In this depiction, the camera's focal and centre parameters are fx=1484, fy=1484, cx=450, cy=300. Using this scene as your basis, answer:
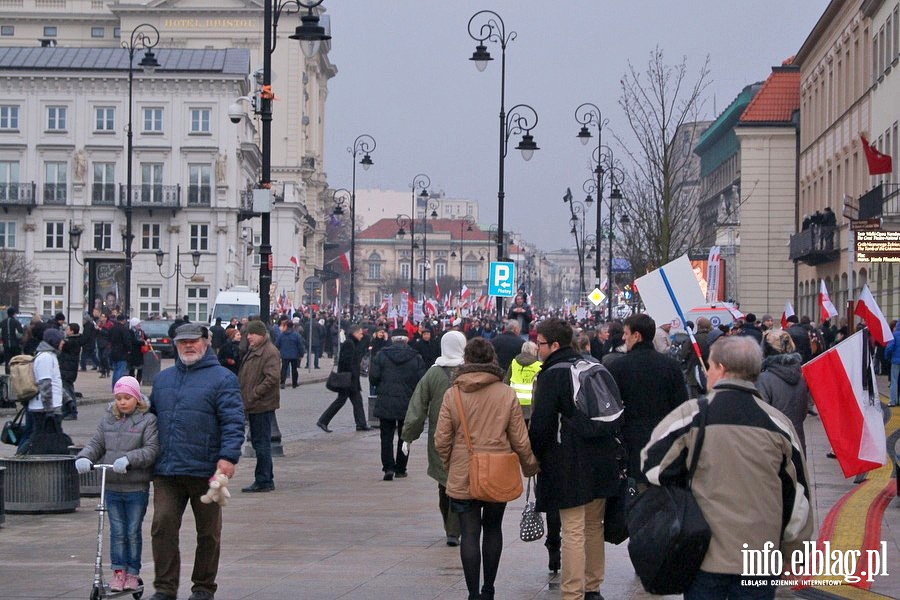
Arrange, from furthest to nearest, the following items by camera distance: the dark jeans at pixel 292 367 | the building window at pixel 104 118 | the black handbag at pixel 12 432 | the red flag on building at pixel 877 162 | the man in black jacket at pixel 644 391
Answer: the building window at pixel 104 118
the red flag on building at pixel 877 162
the dark jeans at pixel 292 367
the black handbag at pixel 12 432
the man in black jacket at pixel 644 391

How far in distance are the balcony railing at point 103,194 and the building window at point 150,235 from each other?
223 cm

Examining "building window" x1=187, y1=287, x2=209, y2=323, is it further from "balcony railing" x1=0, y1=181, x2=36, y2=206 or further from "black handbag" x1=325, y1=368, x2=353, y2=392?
"black handbag" x1=325, y1=368, x2=353, y2=392

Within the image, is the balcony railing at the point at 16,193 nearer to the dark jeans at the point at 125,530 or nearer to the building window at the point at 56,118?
the building window at the point at 56,118

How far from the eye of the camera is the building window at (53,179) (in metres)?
83.7

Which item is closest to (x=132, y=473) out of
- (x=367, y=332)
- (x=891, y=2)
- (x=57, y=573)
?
(x=57, y=573)

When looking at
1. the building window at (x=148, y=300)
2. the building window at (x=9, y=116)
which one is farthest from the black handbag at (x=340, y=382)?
the building window at (x=9, y=116)

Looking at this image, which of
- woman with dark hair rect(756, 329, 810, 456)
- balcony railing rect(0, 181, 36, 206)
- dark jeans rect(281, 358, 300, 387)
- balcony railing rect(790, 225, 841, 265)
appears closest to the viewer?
woman with dark hair rect(756, 329, 810, 456)

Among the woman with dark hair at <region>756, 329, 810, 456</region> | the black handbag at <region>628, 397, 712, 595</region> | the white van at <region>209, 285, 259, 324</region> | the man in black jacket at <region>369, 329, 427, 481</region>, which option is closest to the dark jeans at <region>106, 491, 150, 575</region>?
the black handbag at <region>628, 397, 712, 595</region>

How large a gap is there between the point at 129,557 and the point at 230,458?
110 centimetres

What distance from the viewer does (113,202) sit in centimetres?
8394

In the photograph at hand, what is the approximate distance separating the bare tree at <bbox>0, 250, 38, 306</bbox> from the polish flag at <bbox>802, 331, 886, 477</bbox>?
64.3m

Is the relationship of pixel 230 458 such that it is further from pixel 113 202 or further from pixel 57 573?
pixel 113 202

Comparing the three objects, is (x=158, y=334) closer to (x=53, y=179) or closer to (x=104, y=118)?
(x=53, y=179)

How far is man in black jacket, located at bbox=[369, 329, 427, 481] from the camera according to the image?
17.2m
